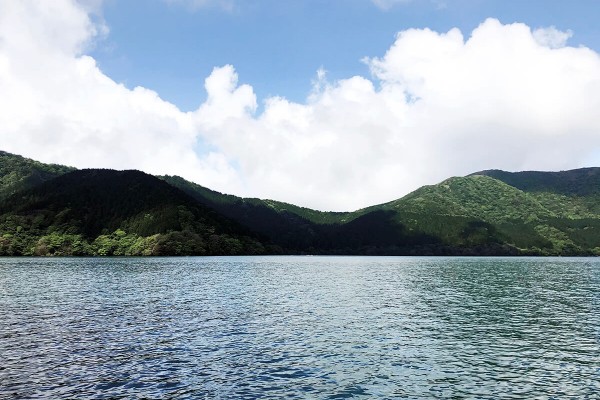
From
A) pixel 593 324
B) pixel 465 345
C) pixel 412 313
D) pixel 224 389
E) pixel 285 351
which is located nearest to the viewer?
pixel 224 389

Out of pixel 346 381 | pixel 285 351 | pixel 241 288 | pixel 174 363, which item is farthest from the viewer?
pixel 241 288

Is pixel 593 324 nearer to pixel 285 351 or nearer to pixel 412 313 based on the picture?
pixel 412 313

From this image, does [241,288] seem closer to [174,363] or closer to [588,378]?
[174,363]

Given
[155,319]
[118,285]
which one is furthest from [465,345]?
[118,285]

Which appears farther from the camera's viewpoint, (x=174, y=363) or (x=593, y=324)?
(x=593, y=324)

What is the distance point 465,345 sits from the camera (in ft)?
154

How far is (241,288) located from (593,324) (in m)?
69.9

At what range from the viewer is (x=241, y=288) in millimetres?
105750

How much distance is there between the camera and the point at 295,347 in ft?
148

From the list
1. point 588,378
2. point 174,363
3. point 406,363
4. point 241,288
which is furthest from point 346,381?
point 241,288

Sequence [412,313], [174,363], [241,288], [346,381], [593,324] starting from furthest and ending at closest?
[241,288] → [412,313] → [593,324] → [174,363] → [346,381]

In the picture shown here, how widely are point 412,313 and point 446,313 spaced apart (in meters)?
5.34

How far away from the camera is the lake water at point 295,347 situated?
32.1 metres

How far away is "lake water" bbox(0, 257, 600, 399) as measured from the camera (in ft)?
105
